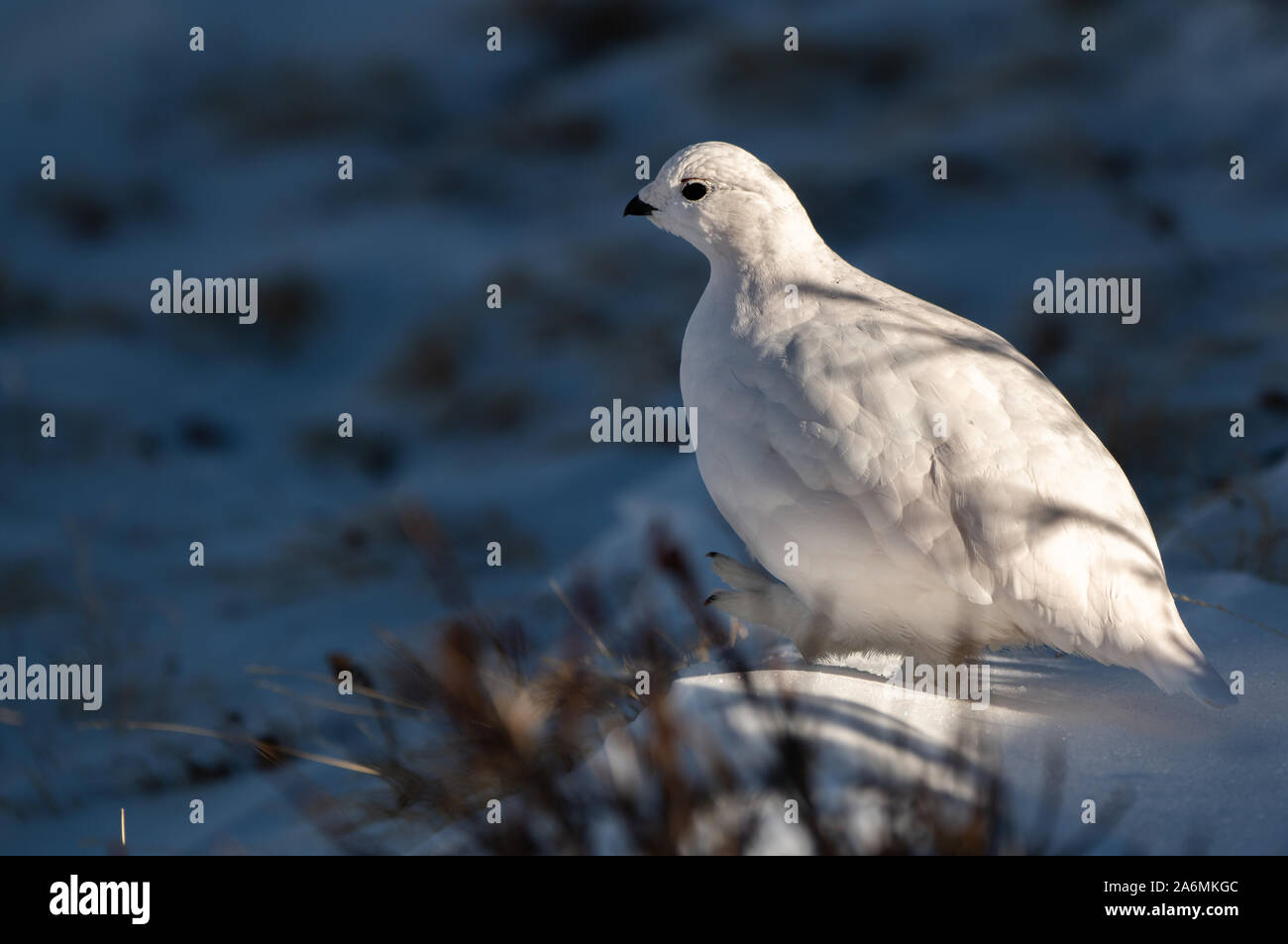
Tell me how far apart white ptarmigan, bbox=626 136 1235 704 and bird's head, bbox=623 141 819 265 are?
0.42 ft

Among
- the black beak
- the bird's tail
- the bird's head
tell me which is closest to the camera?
the bird's tail

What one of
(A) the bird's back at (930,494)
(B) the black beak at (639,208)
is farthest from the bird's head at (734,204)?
(A) the bird's back at (930,494)

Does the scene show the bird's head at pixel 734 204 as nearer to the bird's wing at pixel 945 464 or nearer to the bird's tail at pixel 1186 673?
the bird's wing at pixel 945 464

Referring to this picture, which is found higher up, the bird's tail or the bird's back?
the bird's back

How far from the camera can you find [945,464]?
2.50 m

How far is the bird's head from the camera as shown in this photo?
2.90 metres

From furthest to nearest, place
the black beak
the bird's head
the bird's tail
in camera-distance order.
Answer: the black beak, the bird's head, the bird's tail

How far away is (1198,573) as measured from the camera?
3.93 m

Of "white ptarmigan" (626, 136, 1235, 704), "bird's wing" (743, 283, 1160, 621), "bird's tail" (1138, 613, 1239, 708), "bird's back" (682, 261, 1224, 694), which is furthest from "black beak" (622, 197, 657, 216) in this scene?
"bird's tail" (1138, 613, 1239, 708)

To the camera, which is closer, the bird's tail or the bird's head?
the bird's tail

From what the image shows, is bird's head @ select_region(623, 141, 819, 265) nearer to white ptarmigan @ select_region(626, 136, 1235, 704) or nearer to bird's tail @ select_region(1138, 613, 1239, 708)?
white ptarmigan @ select_region(626, 136, 1235, 704)

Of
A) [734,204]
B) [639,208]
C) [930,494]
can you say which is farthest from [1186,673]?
[639,208]
